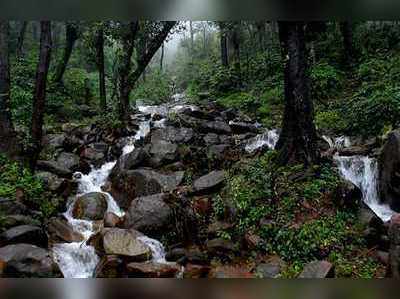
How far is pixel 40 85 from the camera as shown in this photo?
5586mm

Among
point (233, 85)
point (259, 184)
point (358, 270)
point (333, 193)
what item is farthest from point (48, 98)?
point (358, 270)

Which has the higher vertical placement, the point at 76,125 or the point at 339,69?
the point at 339,69

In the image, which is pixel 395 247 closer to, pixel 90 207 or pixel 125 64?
pixel 90 207

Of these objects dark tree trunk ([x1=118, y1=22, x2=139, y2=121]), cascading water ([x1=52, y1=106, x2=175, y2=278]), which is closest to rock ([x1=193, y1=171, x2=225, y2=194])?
cascading water ([x1=52, y1=106, x2=175, y2=278])

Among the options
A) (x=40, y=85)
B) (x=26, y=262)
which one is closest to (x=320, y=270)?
(x=26, y=262)

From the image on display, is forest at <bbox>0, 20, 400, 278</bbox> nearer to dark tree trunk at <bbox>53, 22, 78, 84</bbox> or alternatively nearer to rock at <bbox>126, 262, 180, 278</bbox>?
rock at <bbox>126, 262, 180, 278</bbox>

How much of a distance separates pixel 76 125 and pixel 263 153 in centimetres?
478

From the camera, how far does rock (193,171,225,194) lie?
222 inches

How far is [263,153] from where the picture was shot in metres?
6.20

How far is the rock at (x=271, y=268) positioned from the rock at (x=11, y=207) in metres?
2.63

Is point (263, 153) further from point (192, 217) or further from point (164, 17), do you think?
point (164, 17)

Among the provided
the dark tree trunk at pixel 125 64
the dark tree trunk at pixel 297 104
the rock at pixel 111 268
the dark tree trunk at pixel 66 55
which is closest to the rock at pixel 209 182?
the dark tree trunk at pixel 297 104

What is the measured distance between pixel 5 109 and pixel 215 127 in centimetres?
380
